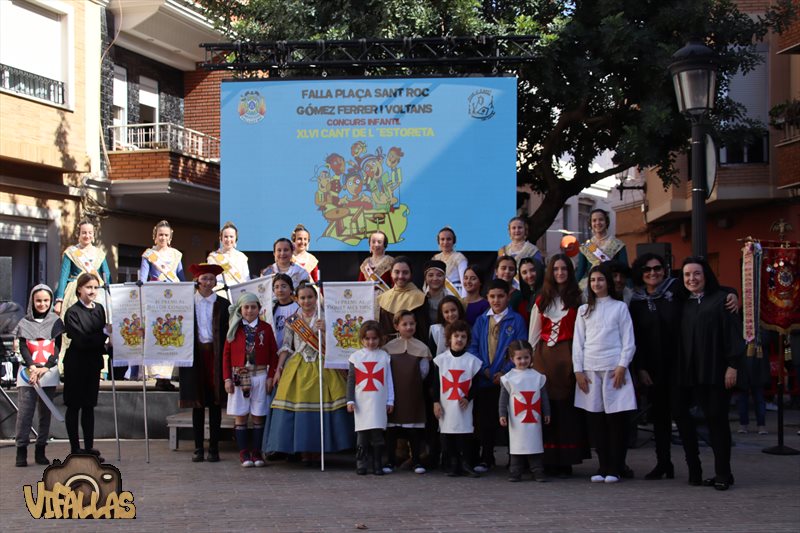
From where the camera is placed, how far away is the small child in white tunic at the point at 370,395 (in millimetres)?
9578

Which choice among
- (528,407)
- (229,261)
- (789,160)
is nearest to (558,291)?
(528,407)

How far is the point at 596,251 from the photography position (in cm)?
1148

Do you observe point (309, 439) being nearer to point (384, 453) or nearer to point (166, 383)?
point (384, 453)

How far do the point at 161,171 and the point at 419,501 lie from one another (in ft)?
45.2

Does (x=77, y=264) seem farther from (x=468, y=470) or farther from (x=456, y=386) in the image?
(x=468, y=470)

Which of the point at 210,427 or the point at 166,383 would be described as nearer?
the point at 210,427

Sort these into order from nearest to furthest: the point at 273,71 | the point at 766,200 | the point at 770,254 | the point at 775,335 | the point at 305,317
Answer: the point at 305,317 < the point at 770,254 < the point at 775,335 < the point at 273,71 < the point at 766,200

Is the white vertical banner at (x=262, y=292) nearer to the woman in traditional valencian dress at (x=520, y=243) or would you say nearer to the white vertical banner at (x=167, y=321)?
the white vertical banner at (x=167, y=321)

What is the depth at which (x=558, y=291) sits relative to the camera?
31.0 ft

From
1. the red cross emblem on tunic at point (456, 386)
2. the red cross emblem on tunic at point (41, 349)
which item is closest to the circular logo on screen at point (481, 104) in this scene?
the red cross emblem on tunic at point (456, 386)

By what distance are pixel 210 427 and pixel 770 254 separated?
6.10 m

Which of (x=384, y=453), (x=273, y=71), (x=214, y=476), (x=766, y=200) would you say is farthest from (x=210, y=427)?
(x=766, y=200)

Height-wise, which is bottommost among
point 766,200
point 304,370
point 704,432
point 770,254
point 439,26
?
point 704,432

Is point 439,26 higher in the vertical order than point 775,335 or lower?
higher
